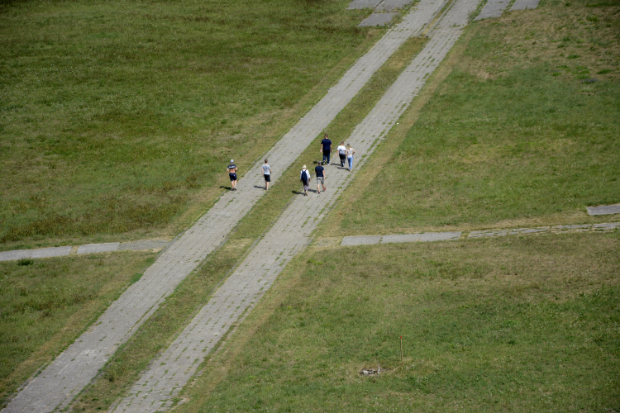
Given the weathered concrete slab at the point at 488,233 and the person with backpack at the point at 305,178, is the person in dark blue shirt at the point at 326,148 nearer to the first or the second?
the person with backpack at the point at 305,178

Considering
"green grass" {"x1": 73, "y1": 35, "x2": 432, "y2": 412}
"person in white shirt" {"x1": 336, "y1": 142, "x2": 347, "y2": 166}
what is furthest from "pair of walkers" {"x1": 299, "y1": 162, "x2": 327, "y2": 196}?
"person in white shirt" {"x1": 336, "y1": 142, "x2": 347, "y2": 166}

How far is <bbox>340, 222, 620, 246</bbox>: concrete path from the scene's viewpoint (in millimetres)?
26578

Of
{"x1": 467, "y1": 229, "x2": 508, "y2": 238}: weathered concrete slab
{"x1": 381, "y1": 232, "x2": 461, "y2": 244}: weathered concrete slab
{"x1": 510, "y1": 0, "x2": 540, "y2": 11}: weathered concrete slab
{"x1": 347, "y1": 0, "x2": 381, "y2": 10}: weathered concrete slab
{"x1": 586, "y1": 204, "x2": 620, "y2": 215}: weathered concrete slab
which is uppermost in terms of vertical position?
{"x1": 347, "y1": 0, "x2": 381, "y2": 10}: weathered concrete slab

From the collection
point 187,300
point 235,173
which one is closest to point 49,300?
point 187,300

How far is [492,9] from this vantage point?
5550cm

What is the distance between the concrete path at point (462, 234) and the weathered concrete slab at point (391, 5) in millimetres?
36988

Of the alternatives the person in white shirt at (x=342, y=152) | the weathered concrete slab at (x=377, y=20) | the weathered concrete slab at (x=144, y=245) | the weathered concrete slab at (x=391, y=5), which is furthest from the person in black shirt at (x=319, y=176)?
the weathered concrete slab at (x=391, y=5)

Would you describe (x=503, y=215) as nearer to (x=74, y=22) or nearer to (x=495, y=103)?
(x=495, y=103)

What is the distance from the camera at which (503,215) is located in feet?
94.9

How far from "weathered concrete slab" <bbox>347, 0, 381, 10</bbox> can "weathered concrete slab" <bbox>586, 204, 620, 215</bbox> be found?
3852 centimetres

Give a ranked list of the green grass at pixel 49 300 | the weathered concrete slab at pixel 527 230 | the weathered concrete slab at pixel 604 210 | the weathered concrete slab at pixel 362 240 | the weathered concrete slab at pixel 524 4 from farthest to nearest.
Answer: the weathered concrete slab at pixel 524 4 → the weathered concrete slab at pixel 362 240 → the weathered concrete slab at pixel 604 210 → the weathered concrete slab at pixel 527 230 → the green grass at pixel 49 300

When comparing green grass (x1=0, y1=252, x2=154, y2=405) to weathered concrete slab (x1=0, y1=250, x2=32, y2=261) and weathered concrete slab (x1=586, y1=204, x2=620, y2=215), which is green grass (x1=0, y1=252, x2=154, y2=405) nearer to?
weathered concrete slab (x1=0, y1=250, x2=32, y2=261)

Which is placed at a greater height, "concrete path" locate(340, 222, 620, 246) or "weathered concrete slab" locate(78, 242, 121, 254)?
"concrete path" locate(340, 222, 620, 246)

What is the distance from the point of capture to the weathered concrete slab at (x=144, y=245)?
97.3ft
